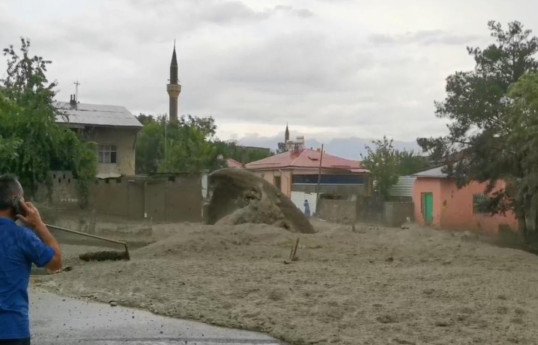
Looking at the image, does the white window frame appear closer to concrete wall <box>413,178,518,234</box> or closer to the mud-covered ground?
concrete wall <box>413,178,518,234</box>

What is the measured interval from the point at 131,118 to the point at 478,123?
65.8 ft

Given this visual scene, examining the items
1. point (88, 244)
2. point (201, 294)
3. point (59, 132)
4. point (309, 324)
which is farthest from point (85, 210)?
point (309, 324)

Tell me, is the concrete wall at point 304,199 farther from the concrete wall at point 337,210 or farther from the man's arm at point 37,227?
the man's arm at point 37,227

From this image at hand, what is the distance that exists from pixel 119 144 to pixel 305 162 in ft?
49.7

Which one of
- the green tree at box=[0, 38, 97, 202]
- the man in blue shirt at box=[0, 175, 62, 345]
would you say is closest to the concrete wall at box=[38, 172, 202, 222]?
the green tree at box=[0, 38, 97, 202]

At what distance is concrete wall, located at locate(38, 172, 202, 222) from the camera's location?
24.0m

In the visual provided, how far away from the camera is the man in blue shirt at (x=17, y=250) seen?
4395mm

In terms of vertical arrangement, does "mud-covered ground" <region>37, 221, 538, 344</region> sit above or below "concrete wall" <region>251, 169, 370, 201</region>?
below

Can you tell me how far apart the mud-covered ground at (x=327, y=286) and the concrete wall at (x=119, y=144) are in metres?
23.4

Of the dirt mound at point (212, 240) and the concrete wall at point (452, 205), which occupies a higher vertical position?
the concrete wall at point (452, 205)

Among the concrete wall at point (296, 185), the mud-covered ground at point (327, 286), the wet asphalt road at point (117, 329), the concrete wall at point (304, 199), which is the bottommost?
the wet asphalt road at point (117, 329)

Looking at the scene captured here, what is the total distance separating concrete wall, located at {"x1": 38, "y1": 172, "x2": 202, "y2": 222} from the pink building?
1433 centimetres

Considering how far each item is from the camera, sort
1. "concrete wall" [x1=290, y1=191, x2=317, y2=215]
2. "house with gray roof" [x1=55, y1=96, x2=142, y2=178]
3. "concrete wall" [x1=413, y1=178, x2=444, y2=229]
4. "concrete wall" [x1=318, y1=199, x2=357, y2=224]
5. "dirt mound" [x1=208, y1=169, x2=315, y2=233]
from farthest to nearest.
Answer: "concrete wall" [x1=290, y1=191, x2=317, y2=215] → "house with gray roof" [x1=55, y1=96, x2=142, y2=178] → "concrete wall" [x1=413, y1=178, x2=444, y2=229] → "concrete wall" [x1=318, y1=199, x2=357, y2=224] → "dirt mound" [x1=208, y1=169, x2=315, y2=233]

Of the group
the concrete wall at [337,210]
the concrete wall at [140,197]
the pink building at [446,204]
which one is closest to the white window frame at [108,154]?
the concrete wall at [337,210]
